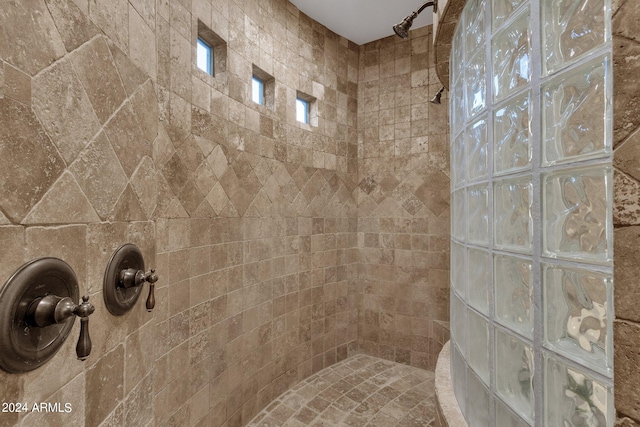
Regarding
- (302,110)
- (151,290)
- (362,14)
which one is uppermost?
(362,14)

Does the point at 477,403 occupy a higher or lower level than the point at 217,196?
lower

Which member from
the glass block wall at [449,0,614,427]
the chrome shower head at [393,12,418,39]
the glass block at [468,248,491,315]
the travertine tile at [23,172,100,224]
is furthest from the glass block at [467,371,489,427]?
the chrome shower head at [393,12,418,39]

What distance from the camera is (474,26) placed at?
1.10 m

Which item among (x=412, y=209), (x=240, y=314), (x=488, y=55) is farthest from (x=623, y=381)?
(x=412, y=209)

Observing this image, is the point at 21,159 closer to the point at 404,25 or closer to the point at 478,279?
the point at 478,279

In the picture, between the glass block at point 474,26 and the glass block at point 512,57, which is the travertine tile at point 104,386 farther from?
the glass block at point 474,26

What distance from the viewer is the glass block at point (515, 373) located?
801mm

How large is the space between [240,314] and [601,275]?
199 centimetres

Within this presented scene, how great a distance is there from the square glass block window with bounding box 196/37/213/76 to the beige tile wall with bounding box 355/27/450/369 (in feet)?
5.70

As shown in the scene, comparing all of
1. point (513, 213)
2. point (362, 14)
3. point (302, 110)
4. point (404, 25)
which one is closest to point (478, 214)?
point (513, 213)

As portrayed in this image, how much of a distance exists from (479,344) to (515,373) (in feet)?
0.61

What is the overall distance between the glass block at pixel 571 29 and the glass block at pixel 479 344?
0.74 metres

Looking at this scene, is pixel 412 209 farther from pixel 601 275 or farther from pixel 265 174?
pixel 601 275

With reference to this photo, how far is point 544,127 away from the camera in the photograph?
0.76 metres
